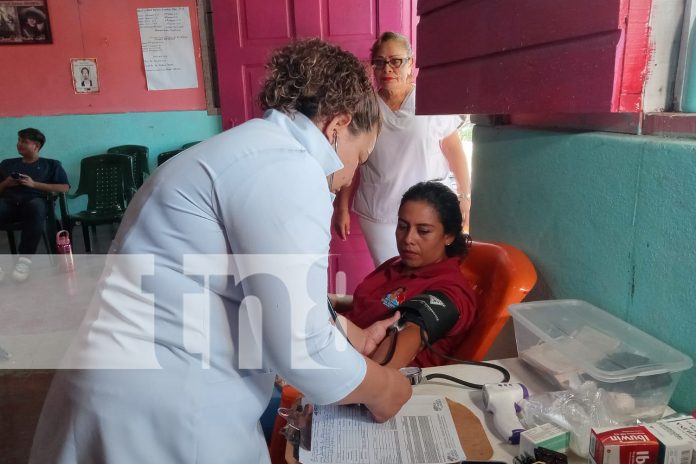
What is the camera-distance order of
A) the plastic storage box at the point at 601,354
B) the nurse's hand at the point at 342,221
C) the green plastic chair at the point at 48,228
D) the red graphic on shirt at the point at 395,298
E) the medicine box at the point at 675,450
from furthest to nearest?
the green plastic chair at the point at 48,228 < the nurse's hand at the point at 342,221 < the red graphic on shirt at the point at 395,298 < the plastic storage box at the point at 601,354 < the medicine box at the point at 675,450

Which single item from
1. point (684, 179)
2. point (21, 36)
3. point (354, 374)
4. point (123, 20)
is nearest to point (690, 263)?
point (684, 179)

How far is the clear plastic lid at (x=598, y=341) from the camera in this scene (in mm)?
920

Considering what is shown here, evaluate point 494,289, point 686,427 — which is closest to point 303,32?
point 494,289

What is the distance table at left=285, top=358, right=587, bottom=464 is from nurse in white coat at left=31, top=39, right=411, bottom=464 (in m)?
0.16

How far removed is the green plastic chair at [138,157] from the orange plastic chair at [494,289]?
3671mm

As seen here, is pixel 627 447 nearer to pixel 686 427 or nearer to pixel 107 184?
pixel 686 427

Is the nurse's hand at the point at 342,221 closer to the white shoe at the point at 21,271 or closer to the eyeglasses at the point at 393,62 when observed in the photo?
the eyeglasses at the point at 393,62

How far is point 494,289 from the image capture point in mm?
1445

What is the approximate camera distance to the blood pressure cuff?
1362mm

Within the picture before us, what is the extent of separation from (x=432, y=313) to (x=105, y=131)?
13.8 ft

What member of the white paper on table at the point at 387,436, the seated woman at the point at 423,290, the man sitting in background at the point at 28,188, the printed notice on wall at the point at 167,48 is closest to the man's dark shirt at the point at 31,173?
the man sitting in background at the point at 28,188

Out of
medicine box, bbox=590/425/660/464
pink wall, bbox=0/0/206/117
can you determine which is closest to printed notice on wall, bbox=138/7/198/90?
pink wall, bbox=0/0/206/117

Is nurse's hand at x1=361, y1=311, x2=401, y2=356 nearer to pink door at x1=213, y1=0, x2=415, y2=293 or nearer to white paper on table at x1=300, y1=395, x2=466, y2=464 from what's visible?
white paper on table at x1=300, y1=395, x2=466, y2=464

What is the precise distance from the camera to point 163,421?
853mm
